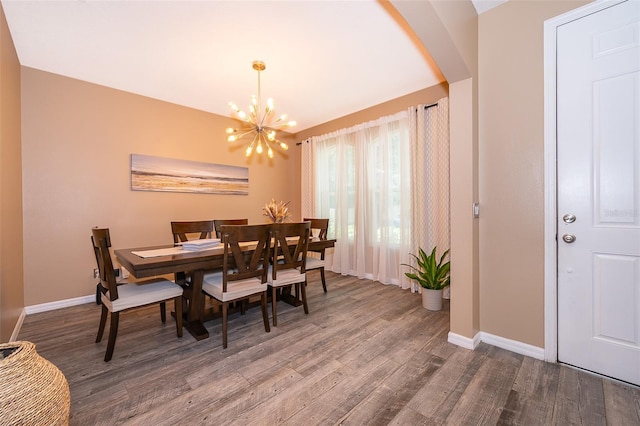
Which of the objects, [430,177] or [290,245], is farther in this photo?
[430,177]

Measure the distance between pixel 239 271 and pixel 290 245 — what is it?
70 centimetres

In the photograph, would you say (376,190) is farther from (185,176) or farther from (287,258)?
(185,176)

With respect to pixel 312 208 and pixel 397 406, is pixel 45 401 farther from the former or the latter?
pixel 312 208

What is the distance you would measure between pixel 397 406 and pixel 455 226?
53.0 inches

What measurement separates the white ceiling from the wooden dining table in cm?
191

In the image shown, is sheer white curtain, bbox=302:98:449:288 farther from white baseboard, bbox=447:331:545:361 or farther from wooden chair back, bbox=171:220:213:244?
wooden chair back, bbox=171:220:213:244

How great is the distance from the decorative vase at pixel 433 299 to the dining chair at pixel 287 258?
50.8 inches

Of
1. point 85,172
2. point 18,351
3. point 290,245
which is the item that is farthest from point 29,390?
point 85,172

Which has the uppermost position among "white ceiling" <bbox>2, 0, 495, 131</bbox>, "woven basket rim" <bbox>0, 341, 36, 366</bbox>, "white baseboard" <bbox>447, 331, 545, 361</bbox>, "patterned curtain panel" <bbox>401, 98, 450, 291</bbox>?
"white ceiling" <bbox>2, 0, 495, 131</bbox>

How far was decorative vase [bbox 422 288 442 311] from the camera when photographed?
110 inches

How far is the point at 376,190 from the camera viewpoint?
3965mm

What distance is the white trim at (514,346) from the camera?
6.21 feet

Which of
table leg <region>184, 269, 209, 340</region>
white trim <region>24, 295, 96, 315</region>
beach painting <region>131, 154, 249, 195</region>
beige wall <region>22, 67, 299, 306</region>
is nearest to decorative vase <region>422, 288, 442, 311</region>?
table leg <region>184, 269, 209, 340</region>

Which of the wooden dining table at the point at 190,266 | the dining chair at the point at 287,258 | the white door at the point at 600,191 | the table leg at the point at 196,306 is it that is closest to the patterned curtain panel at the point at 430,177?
the white door at the point at 600,191
